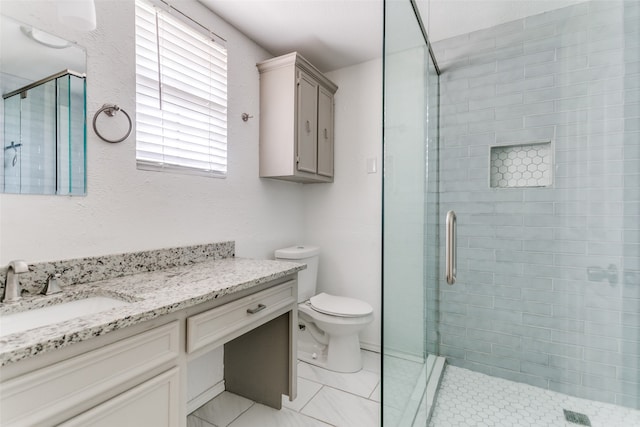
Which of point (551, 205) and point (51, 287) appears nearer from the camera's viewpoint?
point (51, 287)

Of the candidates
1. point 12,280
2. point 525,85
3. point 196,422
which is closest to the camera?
point 12,280

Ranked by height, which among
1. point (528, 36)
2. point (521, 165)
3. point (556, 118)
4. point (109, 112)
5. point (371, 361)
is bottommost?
point (371, 361)

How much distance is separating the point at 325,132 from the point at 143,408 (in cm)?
209

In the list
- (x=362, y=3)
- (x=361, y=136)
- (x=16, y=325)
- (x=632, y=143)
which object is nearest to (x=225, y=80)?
(x=362, y=3)

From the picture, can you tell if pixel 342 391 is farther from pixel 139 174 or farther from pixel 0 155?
pixel 0 155

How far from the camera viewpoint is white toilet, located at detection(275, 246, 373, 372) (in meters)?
2.03

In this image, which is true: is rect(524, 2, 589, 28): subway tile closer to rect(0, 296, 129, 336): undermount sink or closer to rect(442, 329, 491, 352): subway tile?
rect(442, 329, 491, 352): subway tile

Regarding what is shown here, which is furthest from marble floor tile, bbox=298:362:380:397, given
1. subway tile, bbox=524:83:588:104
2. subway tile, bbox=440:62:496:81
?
subway tile, bbox=440:62:496:81

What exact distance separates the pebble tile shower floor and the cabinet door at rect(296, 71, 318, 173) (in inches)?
67.6

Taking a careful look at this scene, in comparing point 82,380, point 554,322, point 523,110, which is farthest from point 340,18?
point 554,322

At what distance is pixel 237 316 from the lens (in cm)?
131

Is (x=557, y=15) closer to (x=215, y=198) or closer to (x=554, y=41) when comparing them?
(x=554, y=41)

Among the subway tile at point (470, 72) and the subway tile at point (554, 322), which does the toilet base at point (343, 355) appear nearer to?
the subway tile at point (554, 322)

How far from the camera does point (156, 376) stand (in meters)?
0.97
